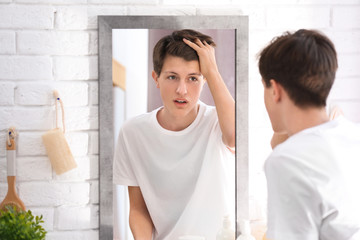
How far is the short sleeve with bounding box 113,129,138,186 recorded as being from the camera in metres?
1.66

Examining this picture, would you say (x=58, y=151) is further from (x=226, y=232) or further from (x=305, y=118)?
(x=305, y=118)

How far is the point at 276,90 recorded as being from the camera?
118 cm

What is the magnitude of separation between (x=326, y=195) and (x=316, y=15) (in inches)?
36.8

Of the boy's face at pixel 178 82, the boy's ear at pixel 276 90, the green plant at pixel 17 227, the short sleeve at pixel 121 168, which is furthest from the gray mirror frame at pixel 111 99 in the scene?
the boy's ear at pixel 276 90

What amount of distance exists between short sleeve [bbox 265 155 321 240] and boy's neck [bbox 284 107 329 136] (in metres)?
0.13

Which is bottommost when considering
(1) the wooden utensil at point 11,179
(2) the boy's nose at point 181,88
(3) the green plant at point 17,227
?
(3) the green plant at point 17,227

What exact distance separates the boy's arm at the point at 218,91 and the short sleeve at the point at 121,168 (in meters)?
0.35

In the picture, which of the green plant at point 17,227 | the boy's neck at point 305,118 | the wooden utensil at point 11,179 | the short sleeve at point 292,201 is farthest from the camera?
the wooden utensil at point 11,179

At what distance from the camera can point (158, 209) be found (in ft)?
5.47

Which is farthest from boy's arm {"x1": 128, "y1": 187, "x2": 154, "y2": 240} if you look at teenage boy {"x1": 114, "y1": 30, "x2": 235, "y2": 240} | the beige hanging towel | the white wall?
the beige hanging towel

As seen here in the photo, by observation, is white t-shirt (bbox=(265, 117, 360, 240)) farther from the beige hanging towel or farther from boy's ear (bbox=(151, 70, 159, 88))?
the beige hanging towel

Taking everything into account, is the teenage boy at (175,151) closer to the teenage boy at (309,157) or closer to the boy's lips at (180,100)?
the boy's lips at (180,100)

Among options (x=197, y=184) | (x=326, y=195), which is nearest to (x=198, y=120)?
(x=197, y=184)

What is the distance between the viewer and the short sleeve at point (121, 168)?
1.66m
